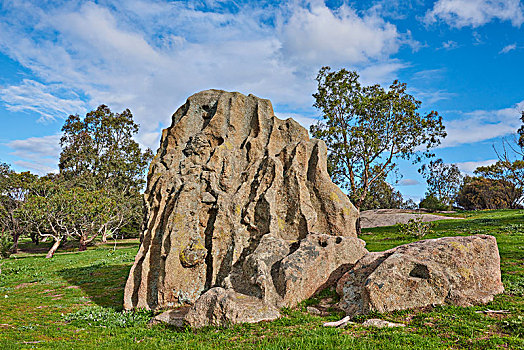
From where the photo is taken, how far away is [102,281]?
19688 mm

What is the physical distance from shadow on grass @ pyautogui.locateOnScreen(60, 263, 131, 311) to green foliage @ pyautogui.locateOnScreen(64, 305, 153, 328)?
91cm

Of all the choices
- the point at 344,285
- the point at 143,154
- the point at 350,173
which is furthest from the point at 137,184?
the point at 344,285

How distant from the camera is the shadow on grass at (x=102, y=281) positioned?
15.4 meters

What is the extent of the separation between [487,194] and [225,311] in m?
77.9

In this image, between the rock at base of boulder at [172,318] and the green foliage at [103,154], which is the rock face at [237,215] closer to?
the rock at base of boulder at [172,318]

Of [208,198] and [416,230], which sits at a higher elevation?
[208,198]

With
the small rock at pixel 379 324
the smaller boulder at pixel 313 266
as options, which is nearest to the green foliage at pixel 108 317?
the smaller boulder at pixel 313 266

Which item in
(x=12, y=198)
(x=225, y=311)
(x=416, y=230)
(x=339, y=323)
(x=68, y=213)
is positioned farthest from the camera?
(x=12, y=198)

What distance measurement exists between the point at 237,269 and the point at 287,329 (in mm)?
4088

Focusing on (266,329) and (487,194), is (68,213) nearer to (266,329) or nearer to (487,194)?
(266,329)

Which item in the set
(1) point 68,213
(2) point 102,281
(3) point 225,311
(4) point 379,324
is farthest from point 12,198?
(4) point 379,324

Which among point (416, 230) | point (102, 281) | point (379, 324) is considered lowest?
point (102, 281)

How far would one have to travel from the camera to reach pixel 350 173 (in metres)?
33.6

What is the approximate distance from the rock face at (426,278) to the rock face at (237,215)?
1.62 meters
